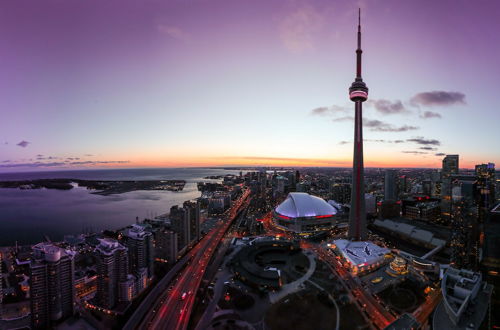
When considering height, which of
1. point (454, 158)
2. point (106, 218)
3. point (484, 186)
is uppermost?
point (454, 158)

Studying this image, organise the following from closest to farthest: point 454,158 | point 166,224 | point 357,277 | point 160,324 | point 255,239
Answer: point 160,324 → point 357,277 → point 255,239 → point 166,224 → point 454,158

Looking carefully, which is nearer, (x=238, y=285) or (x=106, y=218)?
(x=238, y=285)

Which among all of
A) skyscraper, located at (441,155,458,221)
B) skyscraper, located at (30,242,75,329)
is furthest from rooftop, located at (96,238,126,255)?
skyscraper, located at (441,155,458,221)

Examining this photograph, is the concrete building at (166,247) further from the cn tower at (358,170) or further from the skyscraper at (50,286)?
the cn tower at (358,170)

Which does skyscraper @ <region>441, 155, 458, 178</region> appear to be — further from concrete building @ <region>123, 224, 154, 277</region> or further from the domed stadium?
concrete building @ <region>123, 224, 154, 277</region>

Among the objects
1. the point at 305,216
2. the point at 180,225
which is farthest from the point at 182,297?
the point at 305,216

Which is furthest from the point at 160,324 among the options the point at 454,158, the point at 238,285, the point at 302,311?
the point at 454,158

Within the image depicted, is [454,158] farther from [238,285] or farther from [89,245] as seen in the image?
[89,245]
